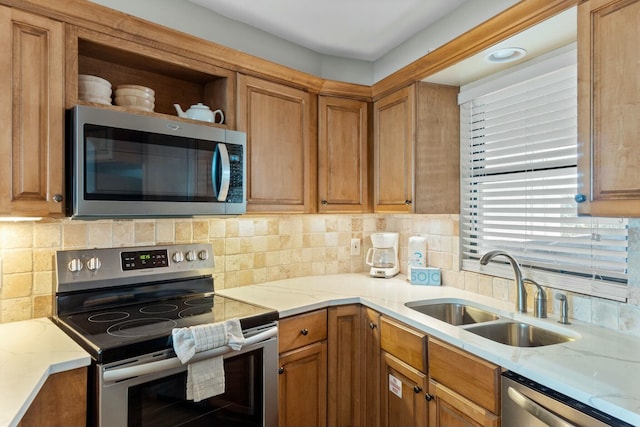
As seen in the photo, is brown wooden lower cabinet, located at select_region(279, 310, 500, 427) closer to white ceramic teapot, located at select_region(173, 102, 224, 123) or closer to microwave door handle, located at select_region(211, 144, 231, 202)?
microwave door handle, located at select_region(211, 144, 231, 202)

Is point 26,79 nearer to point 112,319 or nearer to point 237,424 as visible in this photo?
point 112,319

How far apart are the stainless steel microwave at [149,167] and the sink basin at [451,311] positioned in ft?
3.53

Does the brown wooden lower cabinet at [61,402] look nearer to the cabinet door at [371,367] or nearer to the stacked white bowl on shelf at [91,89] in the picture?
the stacked white bowl on shelf at [91,89]

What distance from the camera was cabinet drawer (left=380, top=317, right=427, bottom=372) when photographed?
1.68m

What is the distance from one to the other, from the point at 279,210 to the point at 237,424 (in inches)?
42.8

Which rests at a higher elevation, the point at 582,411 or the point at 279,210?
the point at 279,210

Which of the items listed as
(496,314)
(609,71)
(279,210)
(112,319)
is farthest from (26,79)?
(496,314)

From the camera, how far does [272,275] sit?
8.27 ft

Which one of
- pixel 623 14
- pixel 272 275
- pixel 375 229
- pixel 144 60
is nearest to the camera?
pixel 623 14

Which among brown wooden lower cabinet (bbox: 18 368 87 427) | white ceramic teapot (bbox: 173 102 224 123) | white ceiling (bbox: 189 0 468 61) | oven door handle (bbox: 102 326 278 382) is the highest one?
white ceiling (bbox: 189 0 468 61)

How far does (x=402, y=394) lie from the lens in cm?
182

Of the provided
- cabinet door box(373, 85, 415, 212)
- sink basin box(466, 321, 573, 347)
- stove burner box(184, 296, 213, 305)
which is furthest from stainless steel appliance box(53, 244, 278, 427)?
cabinet door box(373, 85, 415, 212)

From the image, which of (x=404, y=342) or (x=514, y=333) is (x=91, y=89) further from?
(x=514, y=333)

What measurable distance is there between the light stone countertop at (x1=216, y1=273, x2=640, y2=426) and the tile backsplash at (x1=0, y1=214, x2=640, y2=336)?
0.27 feet
